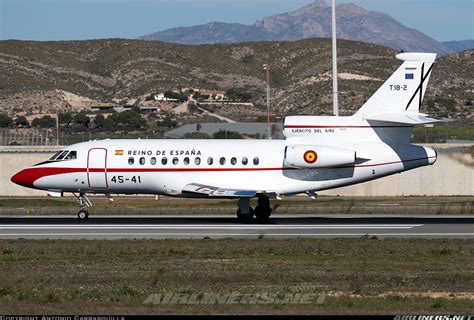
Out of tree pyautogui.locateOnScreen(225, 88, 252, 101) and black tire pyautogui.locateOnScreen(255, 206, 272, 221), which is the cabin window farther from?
tree pyautogui.locateOnScreen(225, 88, 252, 101)

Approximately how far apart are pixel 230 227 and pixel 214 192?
1921 millimetres

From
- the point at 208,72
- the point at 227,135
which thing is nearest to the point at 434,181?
the point at 227,135

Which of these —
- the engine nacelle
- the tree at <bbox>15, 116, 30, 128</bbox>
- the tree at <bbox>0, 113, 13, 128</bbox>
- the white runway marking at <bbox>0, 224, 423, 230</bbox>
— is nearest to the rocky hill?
the tree at <bbox>0, 113, 13, 128</bbox>

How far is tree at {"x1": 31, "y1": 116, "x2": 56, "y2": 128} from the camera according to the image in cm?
11485

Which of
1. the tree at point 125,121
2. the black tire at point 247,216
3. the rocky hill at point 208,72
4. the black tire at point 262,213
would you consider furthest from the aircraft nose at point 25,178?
the rocky hill at point 208,72

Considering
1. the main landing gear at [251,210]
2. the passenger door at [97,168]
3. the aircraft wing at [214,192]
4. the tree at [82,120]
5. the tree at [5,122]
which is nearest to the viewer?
the aircraft wing at [214,192]

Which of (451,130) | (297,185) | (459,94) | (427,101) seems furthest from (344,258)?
(459,94)

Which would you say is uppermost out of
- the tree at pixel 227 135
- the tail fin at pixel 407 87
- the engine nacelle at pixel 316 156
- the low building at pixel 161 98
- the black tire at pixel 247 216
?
the low building at pixel 161 98

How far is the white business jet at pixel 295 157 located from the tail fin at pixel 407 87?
4 cm

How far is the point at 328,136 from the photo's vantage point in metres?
39.3

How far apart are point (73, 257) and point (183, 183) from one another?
11.9m

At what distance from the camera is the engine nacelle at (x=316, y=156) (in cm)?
3853

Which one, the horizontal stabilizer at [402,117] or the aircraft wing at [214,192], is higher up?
the horizontal stabilizer at [402,117]

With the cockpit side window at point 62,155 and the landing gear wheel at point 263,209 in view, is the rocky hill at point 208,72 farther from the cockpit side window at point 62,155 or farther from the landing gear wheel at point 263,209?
the cockpit side window at point 62,155
